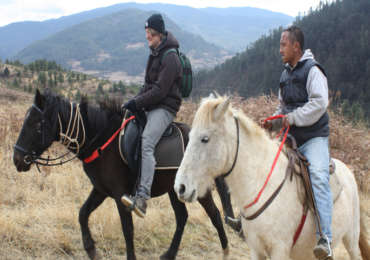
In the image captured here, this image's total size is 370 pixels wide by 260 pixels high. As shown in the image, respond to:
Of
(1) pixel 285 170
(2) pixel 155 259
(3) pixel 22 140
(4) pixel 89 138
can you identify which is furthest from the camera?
(2) pixel 155 259

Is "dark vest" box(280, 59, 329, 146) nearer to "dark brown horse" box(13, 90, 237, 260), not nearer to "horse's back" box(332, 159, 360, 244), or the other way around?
"horse's back" box(332, 159, 360, 244)

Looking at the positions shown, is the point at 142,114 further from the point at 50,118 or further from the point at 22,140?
the point at 22,140

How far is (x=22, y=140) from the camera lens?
145 inches

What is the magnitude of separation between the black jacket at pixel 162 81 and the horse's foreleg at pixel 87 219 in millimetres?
1308

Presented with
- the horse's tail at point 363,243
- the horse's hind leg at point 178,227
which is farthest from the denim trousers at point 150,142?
the horse's tail at point 363,243

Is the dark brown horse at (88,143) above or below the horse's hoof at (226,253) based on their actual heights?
above

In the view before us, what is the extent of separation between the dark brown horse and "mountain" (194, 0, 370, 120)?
51758 mm

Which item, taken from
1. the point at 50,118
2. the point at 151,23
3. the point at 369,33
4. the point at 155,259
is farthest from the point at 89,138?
the point at 369,33

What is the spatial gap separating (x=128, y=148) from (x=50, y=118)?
975mm

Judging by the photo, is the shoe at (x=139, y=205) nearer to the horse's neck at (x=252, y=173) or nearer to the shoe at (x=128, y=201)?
the shoe at (x=128, y=201)

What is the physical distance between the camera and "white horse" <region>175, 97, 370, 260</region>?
101 inches

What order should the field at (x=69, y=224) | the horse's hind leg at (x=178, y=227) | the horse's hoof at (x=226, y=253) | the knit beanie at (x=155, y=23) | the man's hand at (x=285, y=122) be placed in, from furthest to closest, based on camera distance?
the horse's hoof at (x=226, y=253) → the horse's hind leg at (x=178, y=227) → the field at (x=69, y=224) → the knit beanie at (x=155, y=23) → the man's hand at (x=285, y=122)

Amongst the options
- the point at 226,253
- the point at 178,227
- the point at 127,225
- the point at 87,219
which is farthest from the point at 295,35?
the point at 87,219

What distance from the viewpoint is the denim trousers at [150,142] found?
382 cm
